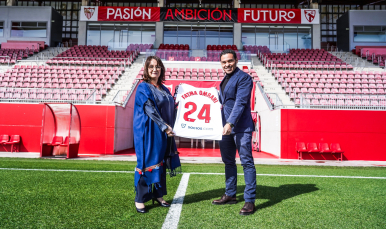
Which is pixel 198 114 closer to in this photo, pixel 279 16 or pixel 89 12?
pixel 279 16

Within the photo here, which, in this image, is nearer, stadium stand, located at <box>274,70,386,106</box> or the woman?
the woman

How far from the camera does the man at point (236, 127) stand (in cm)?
330

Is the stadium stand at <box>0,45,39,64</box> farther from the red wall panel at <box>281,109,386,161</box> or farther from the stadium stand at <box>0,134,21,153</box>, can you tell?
the red wall panel at <box>281,109,386,161</box>

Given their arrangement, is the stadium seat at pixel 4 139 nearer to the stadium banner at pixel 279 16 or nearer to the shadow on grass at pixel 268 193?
the shadow on grass at pixel 268 193

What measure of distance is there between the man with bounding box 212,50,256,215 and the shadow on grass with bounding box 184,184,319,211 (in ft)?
1.00

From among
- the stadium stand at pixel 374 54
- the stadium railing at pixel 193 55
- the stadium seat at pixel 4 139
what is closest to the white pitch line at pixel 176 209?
the stadium seat at pixel 4 139

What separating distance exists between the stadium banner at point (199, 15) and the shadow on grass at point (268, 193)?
2459 centimetres

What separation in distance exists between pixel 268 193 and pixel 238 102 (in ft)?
5.86

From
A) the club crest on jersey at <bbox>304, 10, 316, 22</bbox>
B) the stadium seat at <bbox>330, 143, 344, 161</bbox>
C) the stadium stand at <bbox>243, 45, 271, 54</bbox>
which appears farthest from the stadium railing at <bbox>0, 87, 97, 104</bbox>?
the club crest on jersey at <bbox>304, 10, 316, 22</bbox>

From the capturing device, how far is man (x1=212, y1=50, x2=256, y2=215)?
10.8 feet

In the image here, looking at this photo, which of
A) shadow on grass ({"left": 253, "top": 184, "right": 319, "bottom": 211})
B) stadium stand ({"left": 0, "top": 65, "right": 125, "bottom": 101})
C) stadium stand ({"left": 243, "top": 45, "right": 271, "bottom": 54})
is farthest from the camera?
stadium stand ({"left": 243, "top": 45, "right": 271, "bottom": 54})

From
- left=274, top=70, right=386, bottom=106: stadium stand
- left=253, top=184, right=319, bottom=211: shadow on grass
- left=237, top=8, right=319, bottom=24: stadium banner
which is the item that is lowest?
left=253, top=184, right=319, bottom=211: shadow on grass

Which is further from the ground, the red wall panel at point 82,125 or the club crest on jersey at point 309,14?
the club crest on jersey at point 309,14

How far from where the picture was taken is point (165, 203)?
11.3 ft
